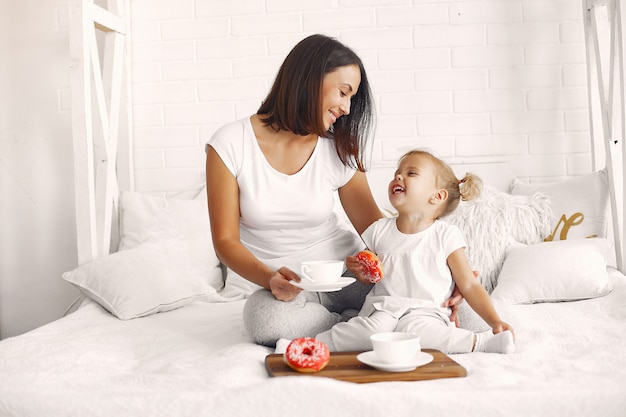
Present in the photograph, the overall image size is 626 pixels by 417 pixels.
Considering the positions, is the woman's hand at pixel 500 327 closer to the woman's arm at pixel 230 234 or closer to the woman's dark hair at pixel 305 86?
the woman's arm at pixel 230 234

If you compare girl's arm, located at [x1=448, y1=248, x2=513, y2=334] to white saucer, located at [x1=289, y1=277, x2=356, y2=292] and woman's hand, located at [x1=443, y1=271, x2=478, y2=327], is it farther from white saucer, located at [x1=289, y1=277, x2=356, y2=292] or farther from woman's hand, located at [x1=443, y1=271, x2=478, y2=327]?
white saucer, located at [x1=289, y1=277, x2=356, y2=292]

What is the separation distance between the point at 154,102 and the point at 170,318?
125 cm

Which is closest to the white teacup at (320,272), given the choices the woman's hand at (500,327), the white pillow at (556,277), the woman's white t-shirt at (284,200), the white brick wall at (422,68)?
the woman's white t-shirt at (284,200)

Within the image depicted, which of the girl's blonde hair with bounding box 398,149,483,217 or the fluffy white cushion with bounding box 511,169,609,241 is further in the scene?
the fluffy white cushion with bounding box 511,169,609,241

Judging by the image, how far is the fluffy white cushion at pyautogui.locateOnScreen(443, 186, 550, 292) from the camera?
2418 millimetres

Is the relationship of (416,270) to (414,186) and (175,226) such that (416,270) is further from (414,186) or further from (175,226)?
(175,226)

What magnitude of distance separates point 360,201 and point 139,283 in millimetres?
830

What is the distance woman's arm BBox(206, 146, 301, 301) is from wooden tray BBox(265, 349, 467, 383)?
0.76 ft

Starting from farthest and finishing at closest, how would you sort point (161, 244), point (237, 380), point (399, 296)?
point (161, 244) < point (399, 296) < point (237, 380)

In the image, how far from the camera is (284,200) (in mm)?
1951

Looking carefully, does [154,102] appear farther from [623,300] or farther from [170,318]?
[623,300]

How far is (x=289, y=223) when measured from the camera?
1982mm

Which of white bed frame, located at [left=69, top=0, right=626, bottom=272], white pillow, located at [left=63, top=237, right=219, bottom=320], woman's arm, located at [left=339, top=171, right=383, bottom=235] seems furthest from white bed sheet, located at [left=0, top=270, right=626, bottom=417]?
white bed frame, located at [left=69, top=0, right=626, bottom=272]

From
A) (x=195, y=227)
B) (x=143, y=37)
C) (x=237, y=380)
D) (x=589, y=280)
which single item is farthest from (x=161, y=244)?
(x=589, y=280)
